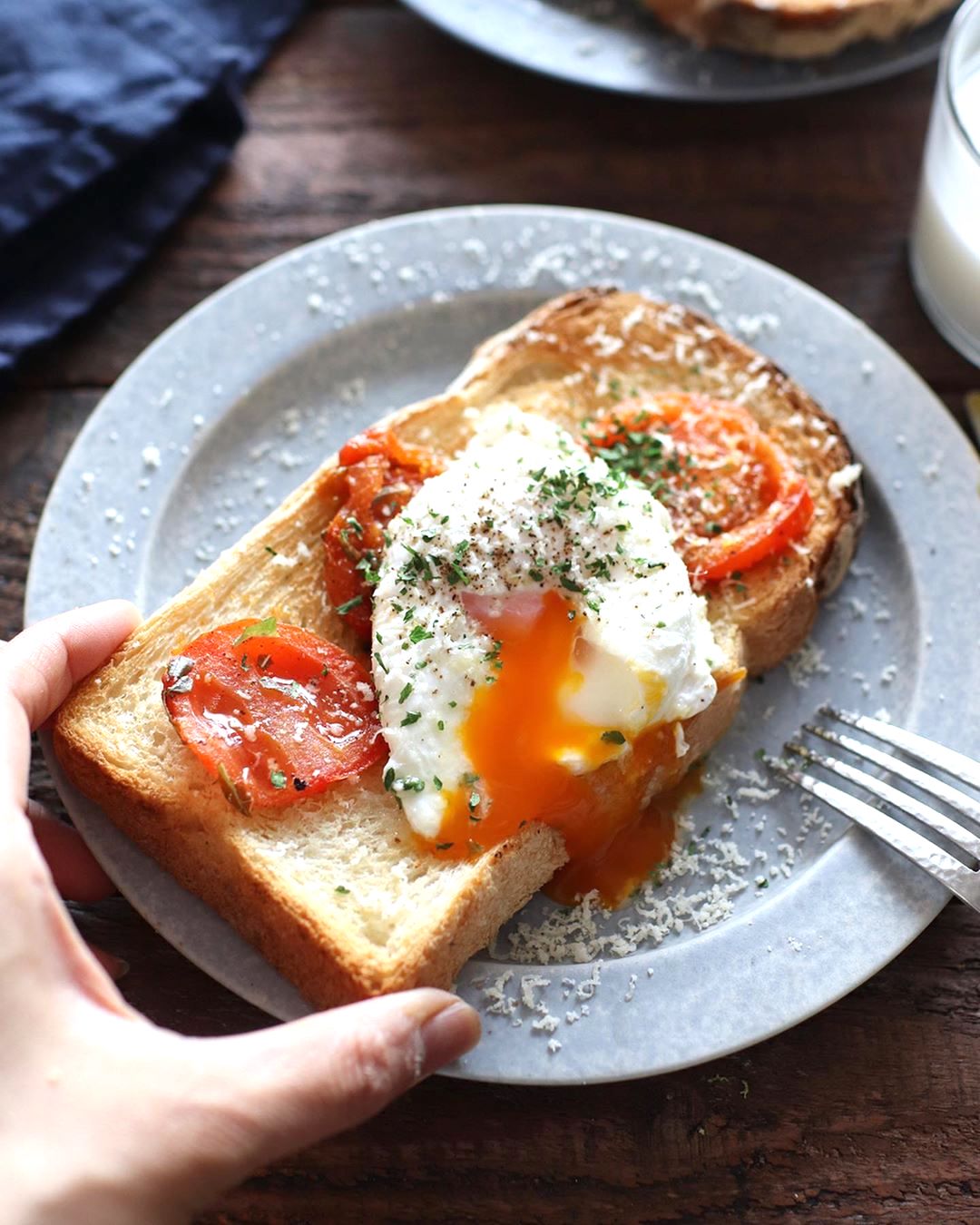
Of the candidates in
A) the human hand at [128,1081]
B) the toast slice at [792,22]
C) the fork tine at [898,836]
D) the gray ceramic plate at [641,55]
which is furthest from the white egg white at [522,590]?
the toast slice at [792,22]

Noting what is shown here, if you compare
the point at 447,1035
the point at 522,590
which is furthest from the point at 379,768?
the point at 447,1035

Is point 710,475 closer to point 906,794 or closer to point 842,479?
point 842,479

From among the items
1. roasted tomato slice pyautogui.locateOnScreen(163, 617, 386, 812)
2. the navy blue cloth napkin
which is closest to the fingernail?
roasted tomato slice pyautogui.locateOnScreen(163, 617, 386, 812)

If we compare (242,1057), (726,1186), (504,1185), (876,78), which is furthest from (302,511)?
(876,78)

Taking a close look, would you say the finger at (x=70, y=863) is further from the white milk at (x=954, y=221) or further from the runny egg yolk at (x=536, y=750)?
the white milk at (x=954, y=221)

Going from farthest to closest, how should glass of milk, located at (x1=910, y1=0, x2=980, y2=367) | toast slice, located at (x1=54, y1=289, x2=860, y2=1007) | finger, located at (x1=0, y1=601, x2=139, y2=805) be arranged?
1. glass of milk, located at (x1=910, y1=0, x2=980, y2=367)
2. toast slice, located at (x1=54, y1=289, x2=860, y2=1007)
3. finger, located at (x1=0, y1=601, x2=139, y2=805)

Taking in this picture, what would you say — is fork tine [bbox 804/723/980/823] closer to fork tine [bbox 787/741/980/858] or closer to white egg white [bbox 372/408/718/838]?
fork tine [bbox 787/741/980/858]
